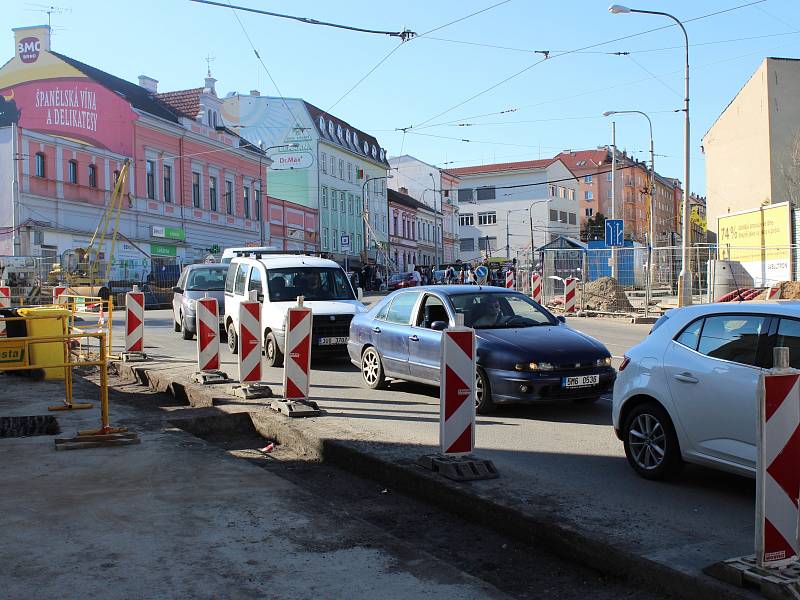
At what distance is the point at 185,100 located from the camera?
53406 mm

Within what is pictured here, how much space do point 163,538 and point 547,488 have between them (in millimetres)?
2700

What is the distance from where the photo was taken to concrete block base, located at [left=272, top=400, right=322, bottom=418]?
28.9 ft

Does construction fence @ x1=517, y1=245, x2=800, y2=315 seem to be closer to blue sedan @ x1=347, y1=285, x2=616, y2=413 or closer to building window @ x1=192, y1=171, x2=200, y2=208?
Result: blue sedan @ x1=347, y1=285, x2=616, y2=413

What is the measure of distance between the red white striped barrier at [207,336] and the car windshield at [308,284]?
312cm

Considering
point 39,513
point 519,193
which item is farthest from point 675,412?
point 519,193

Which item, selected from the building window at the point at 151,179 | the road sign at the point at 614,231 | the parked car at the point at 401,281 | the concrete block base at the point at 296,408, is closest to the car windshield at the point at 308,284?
the concrete block base at the point at 296,408

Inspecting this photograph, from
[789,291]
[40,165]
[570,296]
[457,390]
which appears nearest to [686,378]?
[457,390]

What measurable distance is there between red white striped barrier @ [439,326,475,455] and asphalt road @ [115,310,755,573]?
1.66 ft

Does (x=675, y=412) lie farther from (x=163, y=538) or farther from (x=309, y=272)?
(x=309, y=272)

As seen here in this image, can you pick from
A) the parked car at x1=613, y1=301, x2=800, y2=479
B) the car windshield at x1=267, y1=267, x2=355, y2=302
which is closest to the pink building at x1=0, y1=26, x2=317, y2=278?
the car windshield at x1=267, y1=267, x2=355, y2=302

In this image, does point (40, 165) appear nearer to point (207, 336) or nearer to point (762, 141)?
point (207, 336)

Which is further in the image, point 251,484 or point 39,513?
point 251,484

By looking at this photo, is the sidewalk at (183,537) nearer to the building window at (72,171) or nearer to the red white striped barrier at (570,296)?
the red white striped barrier at (570,296)

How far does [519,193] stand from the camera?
109 m
